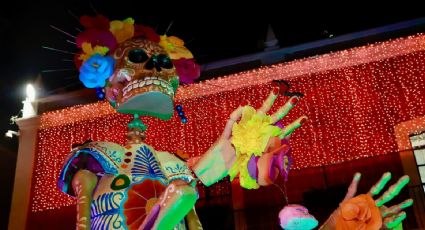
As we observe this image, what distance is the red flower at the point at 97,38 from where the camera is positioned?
3.36 metres

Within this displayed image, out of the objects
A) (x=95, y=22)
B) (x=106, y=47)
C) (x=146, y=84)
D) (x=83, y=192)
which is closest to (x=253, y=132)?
(x=146, y=84)

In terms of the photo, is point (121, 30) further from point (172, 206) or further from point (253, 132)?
point (172, 206)

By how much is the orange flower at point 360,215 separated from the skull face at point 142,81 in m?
1.36

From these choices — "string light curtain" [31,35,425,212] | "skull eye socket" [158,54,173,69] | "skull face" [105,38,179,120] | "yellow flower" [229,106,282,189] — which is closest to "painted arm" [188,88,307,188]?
"yellow flower" [229,106,282,189]

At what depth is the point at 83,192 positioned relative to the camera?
2717 millimetres

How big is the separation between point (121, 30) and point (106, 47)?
0.20 metres

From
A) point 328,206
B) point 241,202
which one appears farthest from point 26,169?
point 328,206

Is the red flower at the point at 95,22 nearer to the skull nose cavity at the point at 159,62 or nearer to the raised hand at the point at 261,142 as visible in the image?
the skull nose cavity at the point at 159,62

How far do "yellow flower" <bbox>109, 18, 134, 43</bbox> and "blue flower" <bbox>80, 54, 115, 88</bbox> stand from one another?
0.24 m

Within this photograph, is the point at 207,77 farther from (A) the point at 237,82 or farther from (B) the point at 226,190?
(B) the point at 226,190

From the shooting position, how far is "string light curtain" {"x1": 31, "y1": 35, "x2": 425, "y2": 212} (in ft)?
26.0

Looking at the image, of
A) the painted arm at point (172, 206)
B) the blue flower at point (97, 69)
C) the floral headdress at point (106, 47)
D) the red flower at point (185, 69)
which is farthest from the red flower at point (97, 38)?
the painted arm at point (172, 206)

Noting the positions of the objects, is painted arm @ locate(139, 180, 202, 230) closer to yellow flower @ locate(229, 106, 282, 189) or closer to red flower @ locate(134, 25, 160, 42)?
yellow flower @ locate(229, 106, 282, 189)

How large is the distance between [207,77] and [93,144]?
21.9 feet
